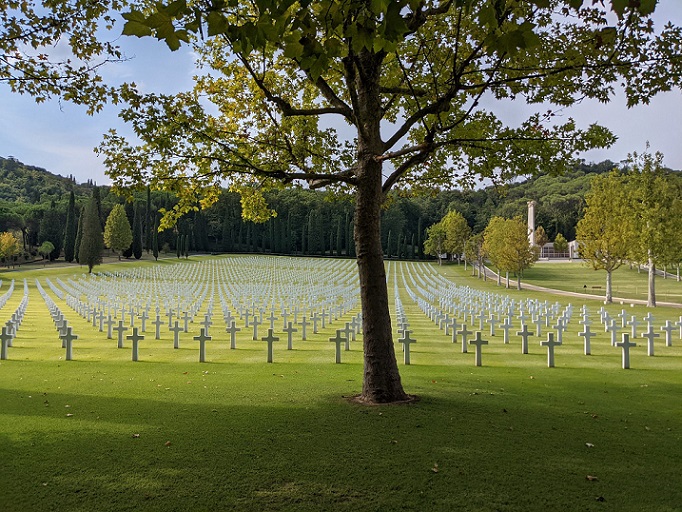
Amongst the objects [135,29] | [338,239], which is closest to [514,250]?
[135,29]

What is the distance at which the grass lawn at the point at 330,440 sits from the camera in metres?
4.42

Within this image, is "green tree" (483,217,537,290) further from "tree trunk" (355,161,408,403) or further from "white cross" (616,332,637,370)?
"tree trunk" (355,161,408,403)

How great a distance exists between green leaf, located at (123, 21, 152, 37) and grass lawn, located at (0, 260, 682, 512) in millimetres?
3465

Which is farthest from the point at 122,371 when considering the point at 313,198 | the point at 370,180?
the point at 313,198

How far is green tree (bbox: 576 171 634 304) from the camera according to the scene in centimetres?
3322

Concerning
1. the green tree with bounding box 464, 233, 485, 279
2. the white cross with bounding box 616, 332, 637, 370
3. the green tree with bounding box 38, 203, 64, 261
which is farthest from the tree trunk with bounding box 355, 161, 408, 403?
the green tree with bounding box 38, 203, 64, 261

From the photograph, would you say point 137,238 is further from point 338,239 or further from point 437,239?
point 437,239

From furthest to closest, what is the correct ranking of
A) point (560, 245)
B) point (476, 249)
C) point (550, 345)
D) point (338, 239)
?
point (338, 239)
point (560, 245)
point (476, 249)
point (550, 345)

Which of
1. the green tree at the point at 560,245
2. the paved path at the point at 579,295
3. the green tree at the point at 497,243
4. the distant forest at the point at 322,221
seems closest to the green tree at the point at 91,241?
the distant forest at the point at 322,221

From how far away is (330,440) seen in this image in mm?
5836

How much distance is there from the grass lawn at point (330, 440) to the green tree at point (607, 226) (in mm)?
24782

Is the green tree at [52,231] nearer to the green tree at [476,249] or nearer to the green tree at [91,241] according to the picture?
the green tree at [91,241]

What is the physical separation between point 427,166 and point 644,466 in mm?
6908

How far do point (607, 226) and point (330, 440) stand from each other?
3318 centimetres
